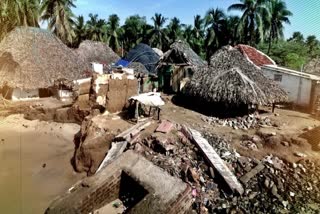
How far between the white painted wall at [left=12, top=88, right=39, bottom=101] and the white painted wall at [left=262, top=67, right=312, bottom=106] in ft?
54.0

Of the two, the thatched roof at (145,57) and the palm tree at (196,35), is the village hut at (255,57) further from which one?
the palm tree at (196,35)

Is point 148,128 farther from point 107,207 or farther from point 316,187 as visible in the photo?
point 316,187

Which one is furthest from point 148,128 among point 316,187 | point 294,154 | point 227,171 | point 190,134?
point 316,187

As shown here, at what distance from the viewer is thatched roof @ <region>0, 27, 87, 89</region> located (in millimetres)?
21047

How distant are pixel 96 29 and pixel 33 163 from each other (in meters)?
31.8

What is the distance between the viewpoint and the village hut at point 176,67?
2178 centimetres

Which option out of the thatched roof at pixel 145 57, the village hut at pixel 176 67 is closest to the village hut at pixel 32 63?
the thatched roof at pixel 145 57

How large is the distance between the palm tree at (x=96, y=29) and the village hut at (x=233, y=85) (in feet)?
88.4

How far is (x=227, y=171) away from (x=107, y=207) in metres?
4.30

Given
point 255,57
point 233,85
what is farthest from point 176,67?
point 233,85

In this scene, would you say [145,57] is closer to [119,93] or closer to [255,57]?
[255,57]

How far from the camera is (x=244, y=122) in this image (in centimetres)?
1576

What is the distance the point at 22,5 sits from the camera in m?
21.0

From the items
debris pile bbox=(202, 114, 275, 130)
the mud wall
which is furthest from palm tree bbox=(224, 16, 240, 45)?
the mud wall
